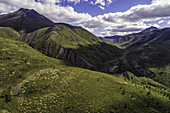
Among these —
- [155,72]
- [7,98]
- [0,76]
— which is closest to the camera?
[7,98]

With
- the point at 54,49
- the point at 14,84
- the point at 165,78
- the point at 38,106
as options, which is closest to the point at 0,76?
Result: the point at 14,84

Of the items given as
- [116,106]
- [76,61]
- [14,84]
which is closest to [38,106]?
[14,84]

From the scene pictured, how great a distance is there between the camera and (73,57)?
570 ft

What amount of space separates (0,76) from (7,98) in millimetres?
16735

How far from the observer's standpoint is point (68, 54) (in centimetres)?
18050

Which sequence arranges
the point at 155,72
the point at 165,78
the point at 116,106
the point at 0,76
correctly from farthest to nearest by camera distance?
1. the point at 155,72
2. the point at 165,78
3. the point at 0,76
4. the point at 116,106

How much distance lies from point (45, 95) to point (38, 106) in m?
5.90

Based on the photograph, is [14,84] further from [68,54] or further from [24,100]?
[68,54]

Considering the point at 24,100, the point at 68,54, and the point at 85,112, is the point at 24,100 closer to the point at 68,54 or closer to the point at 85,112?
the point at 85,112

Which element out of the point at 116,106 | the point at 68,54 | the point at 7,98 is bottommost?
the point at 7,98

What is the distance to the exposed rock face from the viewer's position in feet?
544

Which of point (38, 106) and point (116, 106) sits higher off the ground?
point (116, 106)

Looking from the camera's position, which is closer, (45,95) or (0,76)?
(45,95)

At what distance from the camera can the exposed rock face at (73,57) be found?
16575cm
